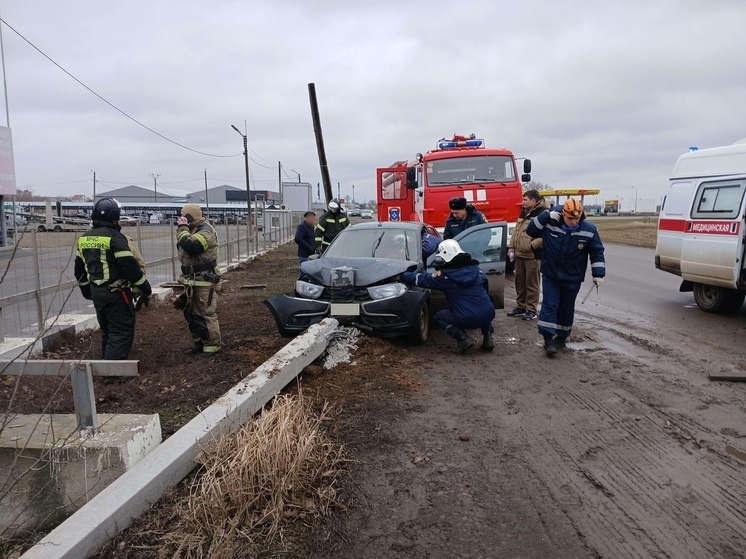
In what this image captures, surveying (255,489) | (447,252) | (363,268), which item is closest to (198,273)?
(363,268)

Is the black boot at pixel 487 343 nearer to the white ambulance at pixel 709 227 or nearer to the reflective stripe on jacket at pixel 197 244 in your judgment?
the reflective stripe on jacket at pixel 197 244

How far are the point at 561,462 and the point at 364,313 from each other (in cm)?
313

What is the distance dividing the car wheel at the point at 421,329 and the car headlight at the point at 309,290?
118cm

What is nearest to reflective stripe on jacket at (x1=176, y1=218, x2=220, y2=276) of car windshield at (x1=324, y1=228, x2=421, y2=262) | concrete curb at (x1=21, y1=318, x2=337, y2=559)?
car windshield at (x1=324, y1=228, x2=421, y2=262)

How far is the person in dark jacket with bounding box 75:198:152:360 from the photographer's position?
18.4 ft

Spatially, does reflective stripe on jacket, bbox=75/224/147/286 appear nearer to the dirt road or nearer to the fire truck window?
the dirt road

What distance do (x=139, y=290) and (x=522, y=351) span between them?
434 centimetres

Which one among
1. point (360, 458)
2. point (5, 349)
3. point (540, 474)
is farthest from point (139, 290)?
point (540, 474)

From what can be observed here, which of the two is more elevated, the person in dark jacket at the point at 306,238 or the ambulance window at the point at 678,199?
the ambulance window at the point at 678,199

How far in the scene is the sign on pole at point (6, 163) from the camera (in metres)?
23.7

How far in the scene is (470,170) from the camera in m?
13.6

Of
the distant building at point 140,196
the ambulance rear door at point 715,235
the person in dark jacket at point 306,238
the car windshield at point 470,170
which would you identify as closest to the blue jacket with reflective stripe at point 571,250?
the ambulance rear door at point 715,235

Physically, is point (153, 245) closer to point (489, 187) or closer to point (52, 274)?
point (52, 274)

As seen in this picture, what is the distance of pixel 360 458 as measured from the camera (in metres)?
3.81
